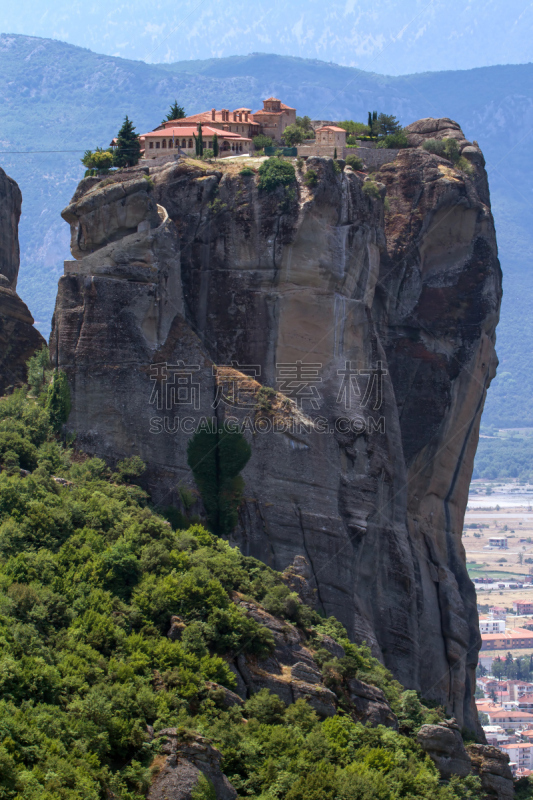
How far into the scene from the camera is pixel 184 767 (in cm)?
3931

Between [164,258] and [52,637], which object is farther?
[164,258]

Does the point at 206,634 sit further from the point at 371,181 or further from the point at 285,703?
the point at 371,181

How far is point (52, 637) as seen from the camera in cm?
4366

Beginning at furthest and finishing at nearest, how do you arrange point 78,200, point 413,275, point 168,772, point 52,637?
point 413,275 < point 78,200 < point 52,637 < point 168,772

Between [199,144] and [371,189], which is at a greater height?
[199,144]

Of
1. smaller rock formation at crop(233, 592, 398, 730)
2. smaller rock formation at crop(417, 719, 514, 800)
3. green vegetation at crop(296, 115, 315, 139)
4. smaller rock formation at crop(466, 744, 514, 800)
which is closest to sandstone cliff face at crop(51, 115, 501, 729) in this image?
green vegetation at crop(296, 115, 315, 139)

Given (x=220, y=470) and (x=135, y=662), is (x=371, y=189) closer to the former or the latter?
(x=220, y=470)

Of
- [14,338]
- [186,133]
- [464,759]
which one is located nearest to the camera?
[464,759]

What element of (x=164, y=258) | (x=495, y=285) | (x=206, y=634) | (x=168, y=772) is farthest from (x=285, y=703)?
(x=495, y=285)

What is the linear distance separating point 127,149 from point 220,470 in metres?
18.7

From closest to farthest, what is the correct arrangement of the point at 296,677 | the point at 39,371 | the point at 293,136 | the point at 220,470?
the point at 296,677 → the point at 220,470 → the point at 39,371 → the point at 293,136

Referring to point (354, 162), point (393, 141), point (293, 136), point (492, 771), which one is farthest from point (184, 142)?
point (492, 771)

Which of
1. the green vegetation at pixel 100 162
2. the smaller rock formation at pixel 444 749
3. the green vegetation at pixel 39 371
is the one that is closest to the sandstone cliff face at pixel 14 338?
the green vegetation at pixel 39 371

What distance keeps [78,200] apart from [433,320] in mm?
21734
